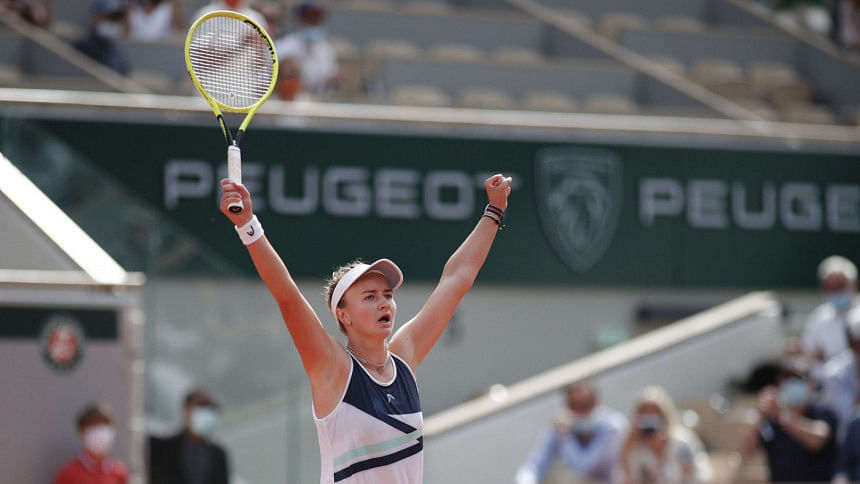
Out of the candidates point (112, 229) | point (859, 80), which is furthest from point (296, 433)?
point (859, 80)

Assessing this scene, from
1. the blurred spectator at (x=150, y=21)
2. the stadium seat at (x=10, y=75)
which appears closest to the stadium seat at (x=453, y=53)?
the blurred spectator at (x=150, y=21)

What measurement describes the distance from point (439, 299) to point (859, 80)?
45.8 feet

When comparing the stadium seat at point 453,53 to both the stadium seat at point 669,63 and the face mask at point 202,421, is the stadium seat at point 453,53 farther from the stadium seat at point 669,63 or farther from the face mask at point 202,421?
the face mask at point 202,421

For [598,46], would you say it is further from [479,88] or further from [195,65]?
[195,65]

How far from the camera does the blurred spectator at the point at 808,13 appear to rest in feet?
66.7

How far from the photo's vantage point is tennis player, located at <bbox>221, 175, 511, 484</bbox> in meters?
4.26

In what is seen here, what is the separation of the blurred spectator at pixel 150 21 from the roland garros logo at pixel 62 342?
6572 mm

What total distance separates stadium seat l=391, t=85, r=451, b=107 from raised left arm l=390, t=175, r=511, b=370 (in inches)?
357

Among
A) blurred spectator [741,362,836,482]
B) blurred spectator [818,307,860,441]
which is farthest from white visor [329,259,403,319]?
blurred spectator [818,307,860,441]

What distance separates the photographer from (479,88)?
53.0 ft

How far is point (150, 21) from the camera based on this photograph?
47.7 feet

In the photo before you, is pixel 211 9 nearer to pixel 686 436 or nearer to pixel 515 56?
pixel 515 56

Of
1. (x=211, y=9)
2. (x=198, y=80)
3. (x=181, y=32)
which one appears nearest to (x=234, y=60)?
(x=198, y=80)

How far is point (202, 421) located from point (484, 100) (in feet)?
21.0
